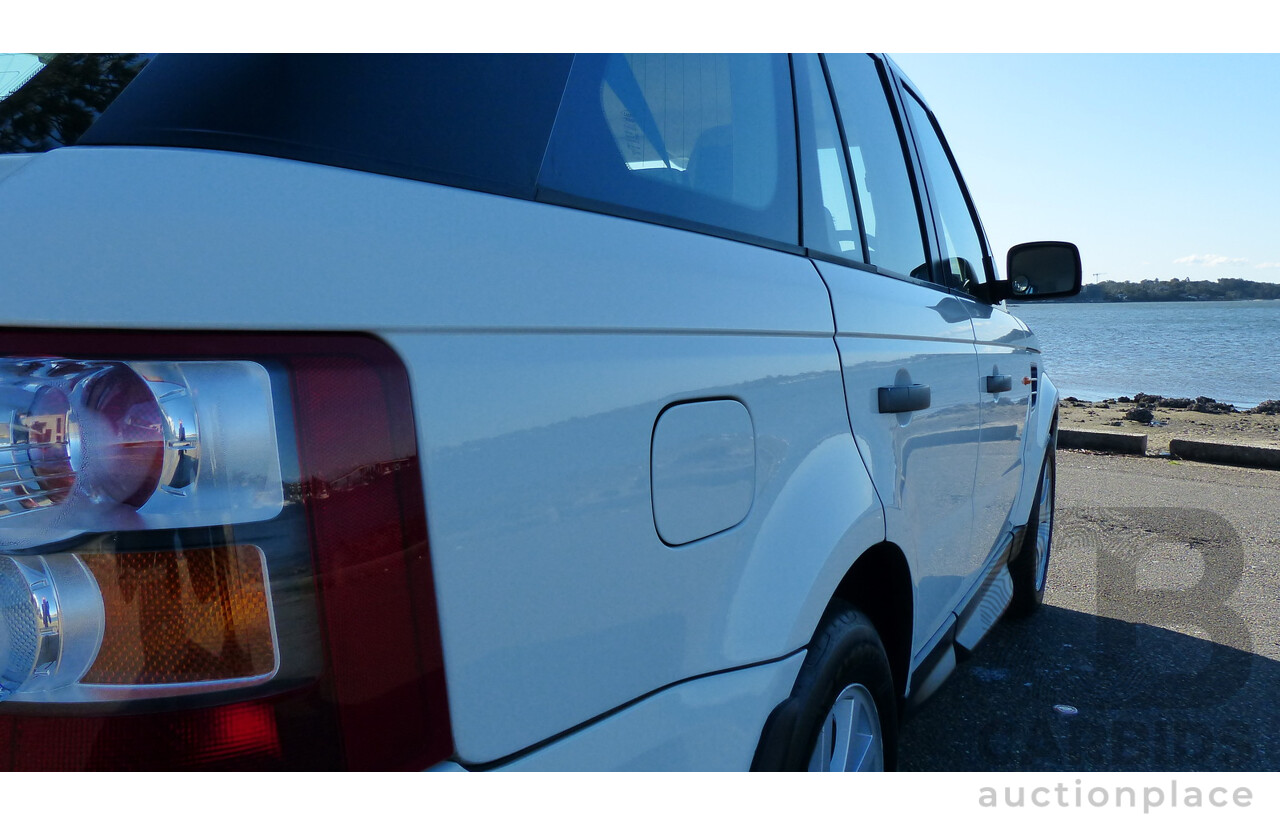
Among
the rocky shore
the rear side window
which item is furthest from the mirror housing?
the rocky shore

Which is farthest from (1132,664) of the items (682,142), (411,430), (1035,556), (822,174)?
(411,430)

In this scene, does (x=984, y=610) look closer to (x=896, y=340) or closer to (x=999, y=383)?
(x=999, y=383)

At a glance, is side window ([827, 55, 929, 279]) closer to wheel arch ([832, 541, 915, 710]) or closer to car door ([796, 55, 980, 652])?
car door ([796, 55, 980, 652])

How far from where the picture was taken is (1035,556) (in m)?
4.10

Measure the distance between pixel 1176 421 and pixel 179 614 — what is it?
14451mm

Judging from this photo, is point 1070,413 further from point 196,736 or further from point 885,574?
point 196,736

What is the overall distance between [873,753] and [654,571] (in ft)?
3.45

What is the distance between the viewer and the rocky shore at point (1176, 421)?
35.3 ft

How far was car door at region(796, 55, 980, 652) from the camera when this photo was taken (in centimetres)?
181

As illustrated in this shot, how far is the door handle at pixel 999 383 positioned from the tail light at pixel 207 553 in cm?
235

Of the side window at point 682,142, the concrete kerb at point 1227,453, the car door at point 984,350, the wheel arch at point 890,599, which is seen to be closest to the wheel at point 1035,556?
the car door at point 984,350

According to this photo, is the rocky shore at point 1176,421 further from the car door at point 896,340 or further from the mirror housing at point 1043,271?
the car door at point 896,340

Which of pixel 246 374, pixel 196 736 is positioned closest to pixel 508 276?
pixel 246 374

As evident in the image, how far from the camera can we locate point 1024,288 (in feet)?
11.6
